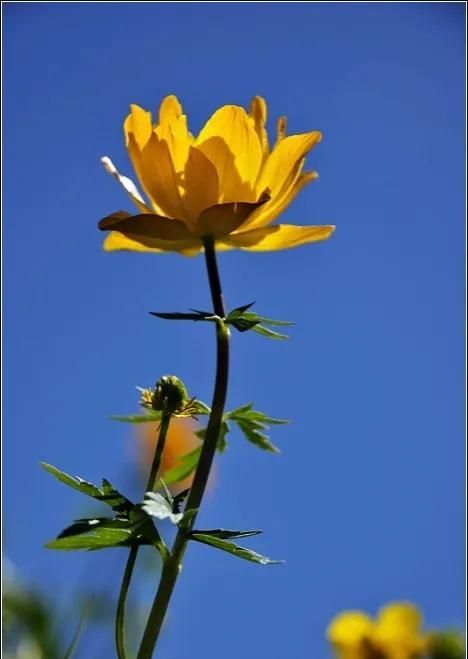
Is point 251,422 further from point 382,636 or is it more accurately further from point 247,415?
point 382,636

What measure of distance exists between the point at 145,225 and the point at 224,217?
0.17 ft

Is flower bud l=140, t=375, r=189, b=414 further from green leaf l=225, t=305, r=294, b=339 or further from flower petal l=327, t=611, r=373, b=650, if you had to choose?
flower petal l=327, t=611, r=373, b=650

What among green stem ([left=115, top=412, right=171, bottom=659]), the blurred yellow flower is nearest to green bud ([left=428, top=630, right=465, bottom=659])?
the blurred yellow flower

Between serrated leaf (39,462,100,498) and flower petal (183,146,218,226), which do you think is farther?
flower petal (183,146,218,226)

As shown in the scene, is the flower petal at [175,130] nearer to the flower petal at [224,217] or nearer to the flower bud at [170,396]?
the flower petal at [224,217]

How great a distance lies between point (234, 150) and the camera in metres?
0.60

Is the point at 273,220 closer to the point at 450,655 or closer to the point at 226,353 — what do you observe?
the point at 226,353

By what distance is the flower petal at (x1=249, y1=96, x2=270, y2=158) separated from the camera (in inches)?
25.4

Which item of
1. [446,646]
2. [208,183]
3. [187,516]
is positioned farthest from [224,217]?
[446,646]

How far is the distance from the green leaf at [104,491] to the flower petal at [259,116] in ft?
0.97

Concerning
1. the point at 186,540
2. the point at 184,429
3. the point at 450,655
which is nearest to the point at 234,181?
the point at 186,540

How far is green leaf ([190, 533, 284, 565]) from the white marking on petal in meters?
0.28

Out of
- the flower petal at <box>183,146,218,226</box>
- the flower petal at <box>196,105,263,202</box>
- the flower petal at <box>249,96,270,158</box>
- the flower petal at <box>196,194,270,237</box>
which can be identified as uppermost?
the flower petal at <box>249,96,270,158</box>

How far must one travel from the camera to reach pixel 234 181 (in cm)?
61
